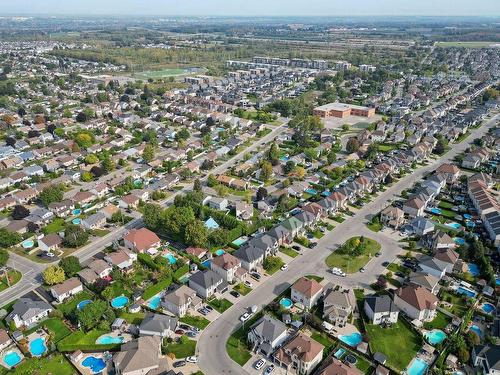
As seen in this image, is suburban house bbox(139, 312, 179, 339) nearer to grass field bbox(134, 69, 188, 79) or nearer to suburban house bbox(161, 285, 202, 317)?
suburban house bbox(161, 285, 202, 317)

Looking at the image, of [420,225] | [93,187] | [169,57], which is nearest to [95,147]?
[93,187]

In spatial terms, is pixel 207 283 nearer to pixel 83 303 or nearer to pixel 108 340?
pixel 108 340

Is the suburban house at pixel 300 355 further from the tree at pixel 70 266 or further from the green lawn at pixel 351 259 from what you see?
the tree at pixel 70 266

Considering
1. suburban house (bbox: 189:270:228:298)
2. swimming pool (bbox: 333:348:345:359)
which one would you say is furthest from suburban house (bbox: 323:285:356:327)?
suburban house (bbox: 189:270:228:298)

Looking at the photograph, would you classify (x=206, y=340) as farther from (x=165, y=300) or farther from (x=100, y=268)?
(x=100, y=268)

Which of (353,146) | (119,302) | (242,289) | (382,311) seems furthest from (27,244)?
(353,146)
